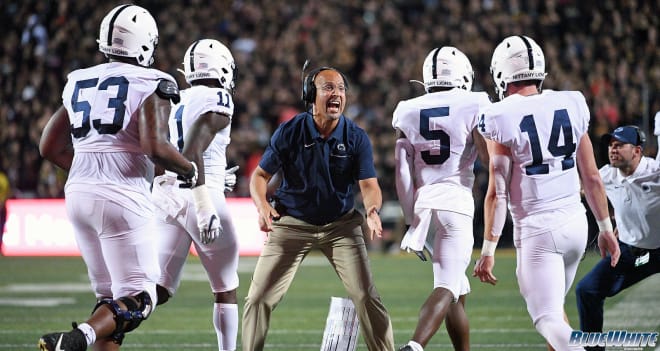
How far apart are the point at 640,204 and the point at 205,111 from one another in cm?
292

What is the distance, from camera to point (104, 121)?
205 inches

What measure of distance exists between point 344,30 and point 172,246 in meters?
14.3

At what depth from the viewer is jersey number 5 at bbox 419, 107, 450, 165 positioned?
20.1 ft

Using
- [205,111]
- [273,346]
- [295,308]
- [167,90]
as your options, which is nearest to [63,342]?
[167,90]

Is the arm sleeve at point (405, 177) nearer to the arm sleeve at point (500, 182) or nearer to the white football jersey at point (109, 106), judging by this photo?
the arm sleeve at point (500, 182)

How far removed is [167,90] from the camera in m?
5.18

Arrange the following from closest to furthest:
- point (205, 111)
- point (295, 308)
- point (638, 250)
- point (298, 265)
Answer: point (298, 265) → point (205, 111) → point (638, 250) → point (295, 308)

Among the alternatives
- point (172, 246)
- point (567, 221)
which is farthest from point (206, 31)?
point (567, 221)

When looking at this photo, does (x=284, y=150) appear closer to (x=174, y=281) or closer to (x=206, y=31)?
(x=174, y=281)

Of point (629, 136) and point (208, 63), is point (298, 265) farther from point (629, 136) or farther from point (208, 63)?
point (629, 136)

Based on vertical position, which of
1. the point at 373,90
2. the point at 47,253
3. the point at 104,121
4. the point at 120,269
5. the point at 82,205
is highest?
the point at 104,121

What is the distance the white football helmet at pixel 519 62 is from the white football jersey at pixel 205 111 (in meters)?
1.63

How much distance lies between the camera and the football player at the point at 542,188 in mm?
5230

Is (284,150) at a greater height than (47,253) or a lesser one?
greater
